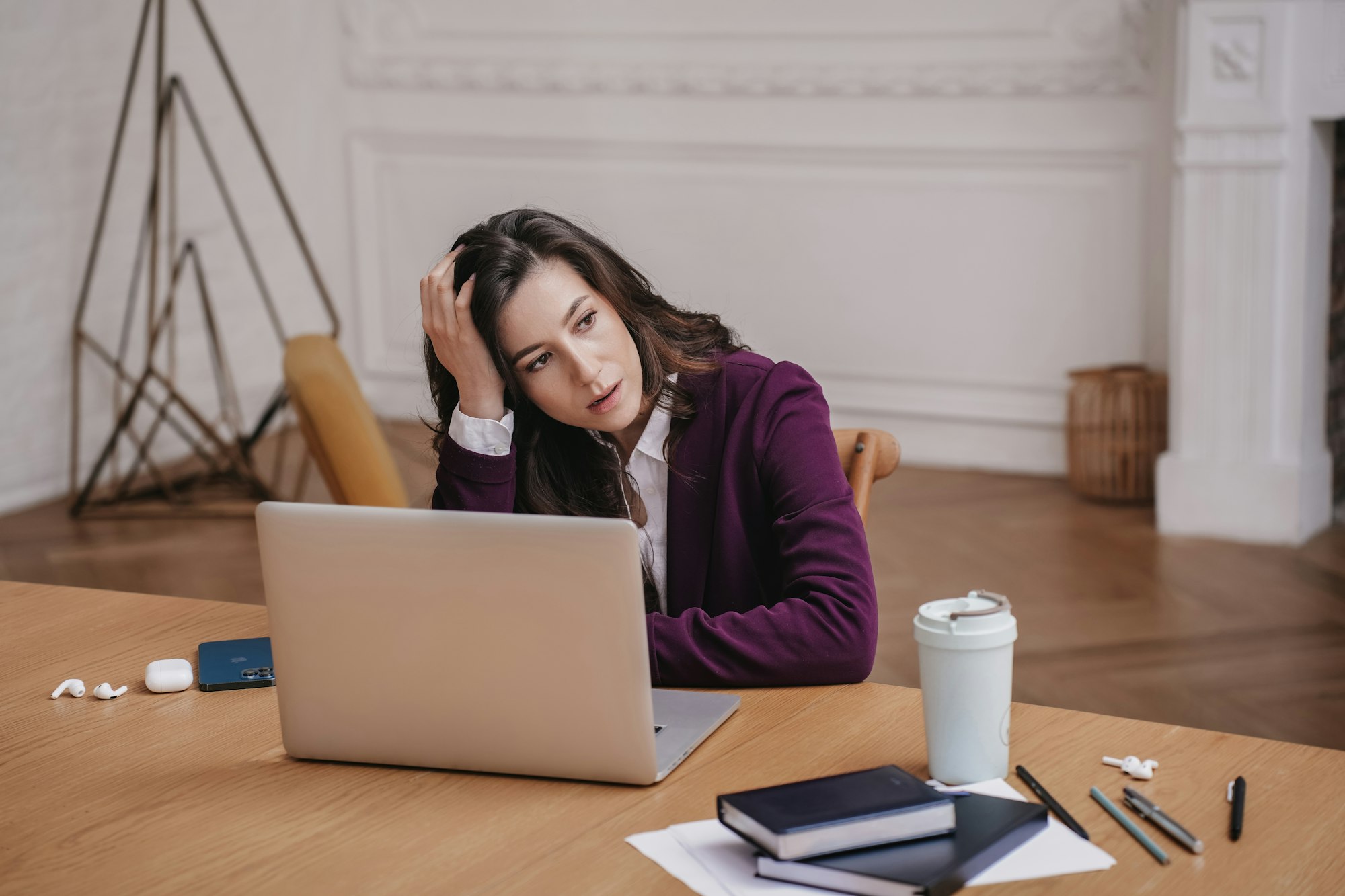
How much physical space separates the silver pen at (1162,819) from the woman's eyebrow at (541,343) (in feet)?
2.72

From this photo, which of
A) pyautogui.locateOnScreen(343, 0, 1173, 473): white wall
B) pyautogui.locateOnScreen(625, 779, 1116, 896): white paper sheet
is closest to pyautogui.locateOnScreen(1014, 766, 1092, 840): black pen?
pyautogui.locateOnScreen(625, 779, 1116, 896): white paper sheet

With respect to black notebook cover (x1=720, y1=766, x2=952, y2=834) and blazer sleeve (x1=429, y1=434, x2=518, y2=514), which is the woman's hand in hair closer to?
blazer sleeve (x1=429, y1=434, x2=518, y2=514)

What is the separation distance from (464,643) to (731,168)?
12.9ft

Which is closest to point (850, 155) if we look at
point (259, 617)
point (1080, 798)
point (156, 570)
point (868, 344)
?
point (868, 344)

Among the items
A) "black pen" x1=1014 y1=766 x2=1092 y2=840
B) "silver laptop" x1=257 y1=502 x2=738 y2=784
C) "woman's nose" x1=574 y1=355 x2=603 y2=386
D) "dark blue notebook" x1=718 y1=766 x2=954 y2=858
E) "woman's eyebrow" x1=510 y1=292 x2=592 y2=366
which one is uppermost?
"woman's eyebrow" x1=510 y1=292 x2=592 y2=366

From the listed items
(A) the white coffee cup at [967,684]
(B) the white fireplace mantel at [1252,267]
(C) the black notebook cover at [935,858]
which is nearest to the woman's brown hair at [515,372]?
(A) the white coffee cup at [967,684]

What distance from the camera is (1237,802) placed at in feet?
3.60

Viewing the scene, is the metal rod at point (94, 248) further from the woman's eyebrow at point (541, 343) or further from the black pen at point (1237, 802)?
the black pen at point (1237, 802)

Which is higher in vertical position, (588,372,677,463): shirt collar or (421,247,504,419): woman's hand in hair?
(421,247,504,419): woman's hand in hair

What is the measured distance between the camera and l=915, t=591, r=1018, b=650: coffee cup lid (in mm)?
1129


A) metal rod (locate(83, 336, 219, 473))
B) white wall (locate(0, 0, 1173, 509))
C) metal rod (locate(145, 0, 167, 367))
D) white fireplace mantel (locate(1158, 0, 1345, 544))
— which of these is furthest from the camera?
metal rod (locate(83, 336, 219, 473))

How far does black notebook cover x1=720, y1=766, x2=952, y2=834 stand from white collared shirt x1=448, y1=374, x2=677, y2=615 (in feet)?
2.37

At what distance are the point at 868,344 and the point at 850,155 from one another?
2.07 ft

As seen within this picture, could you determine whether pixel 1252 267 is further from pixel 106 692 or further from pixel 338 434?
pixel 106 692
